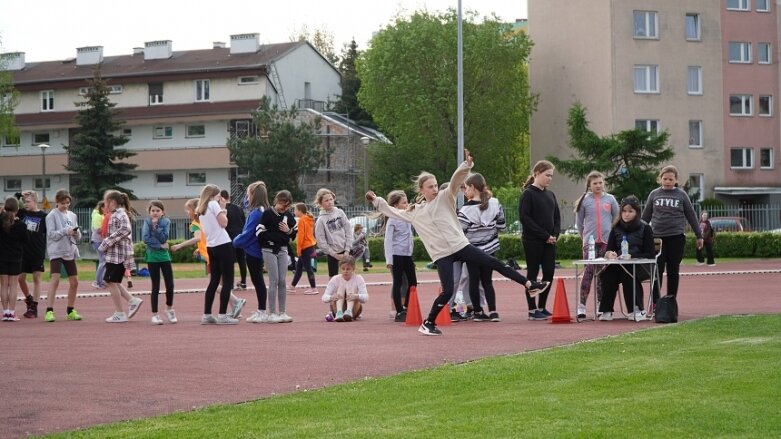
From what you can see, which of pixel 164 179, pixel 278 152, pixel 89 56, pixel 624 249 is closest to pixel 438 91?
pixel 278 152

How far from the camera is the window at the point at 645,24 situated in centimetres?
7312

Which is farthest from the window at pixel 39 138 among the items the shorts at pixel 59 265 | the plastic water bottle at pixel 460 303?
the plastic water bottle at pixel 460 303

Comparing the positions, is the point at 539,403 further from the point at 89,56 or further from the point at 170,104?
the point at 89,56

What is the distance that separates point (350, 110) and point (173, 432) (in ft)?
279

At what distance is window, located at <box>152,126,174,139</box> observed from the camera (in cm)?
8700

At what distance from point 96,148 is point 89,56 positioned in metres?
23.7

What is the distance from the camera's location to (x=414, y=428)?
8312mm

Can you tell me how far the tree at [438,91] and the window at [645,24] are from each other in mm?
7468

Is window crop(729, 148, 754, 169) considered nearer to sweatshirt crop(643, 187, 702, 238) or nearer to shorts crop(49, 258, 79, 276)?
sweatshirt crop(643, 187, 702, 238)

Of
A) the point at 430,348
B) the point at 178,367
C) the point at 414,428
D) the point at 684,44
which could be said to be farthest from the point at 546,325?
the point at 684,44

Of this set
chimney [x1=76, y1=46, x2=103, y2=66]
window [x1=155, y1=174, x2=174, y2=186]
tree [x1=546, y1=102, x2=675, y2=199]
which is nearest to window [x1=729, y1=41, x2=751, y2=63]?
tree [x1=546, y1=102, x2=675, y2=199]

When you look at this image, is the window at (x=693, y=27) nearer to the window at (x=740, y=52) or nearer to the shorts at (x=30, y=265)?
Result: the window at (x=740, y=52)

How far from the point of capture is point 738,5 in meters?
75.8

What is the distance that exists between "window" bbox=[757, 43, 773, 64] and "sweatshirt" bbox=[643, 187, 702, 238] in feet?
Result: 205
